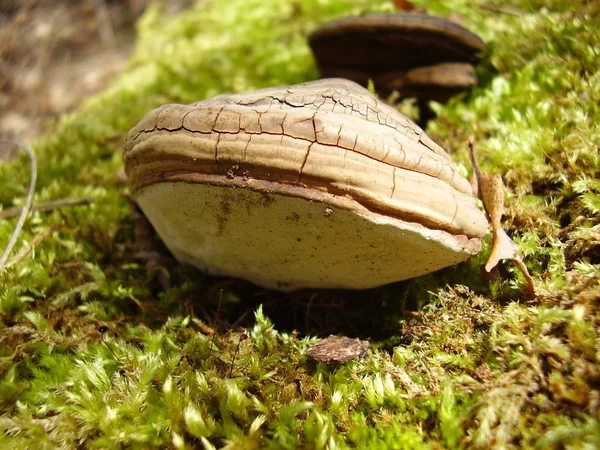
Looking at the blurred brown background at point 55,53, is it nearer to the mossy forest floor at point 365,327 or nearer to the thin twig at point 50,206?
the thin twig at point 50,206

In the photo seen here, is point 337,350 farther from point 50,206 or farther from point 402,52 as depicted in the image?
point 50,206

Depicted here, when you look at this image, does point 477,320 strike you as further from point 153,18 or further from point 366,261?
point 153,18

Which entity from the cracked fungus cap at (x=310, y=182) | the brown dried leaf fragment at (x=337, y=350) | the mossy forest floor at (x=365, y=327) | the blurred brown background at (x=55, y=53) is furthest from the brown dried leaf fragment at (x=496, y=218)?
the blurred brown background at (x=55, y=53)

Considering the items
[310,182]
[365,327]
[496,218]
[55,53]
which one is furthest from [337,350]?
[55,53]

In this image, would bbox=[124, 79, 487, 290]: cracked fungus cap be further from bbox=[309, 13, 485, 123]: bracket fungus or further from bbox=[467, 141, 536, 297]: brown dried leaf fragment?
bbox=[309, 13, 485, 123]: bracket fungus

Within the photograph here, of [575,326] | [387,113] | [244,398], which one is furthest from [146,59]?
[575,326]

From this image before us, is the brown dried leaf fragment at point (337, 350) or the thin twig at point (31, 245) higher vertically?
the thin twig at point (31, 245)
